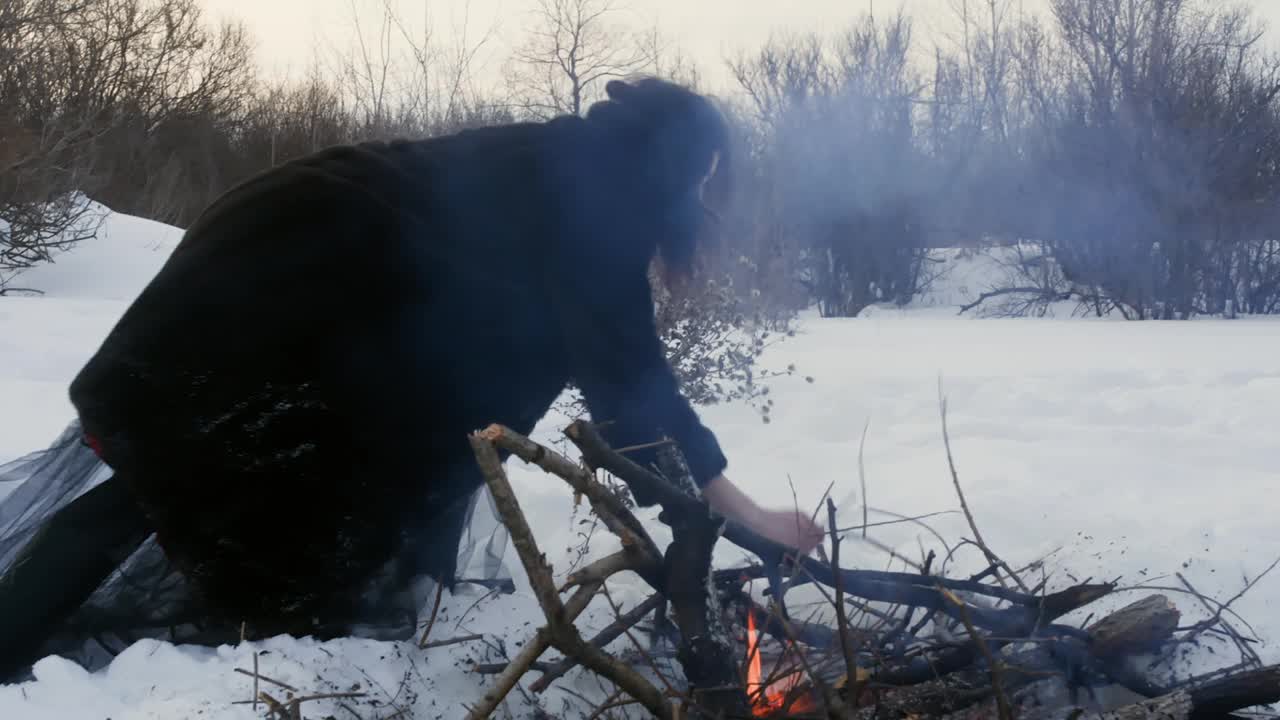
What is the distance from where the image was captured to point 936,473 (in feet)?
10.9

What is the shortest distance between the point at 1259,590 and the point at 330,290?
205 cm

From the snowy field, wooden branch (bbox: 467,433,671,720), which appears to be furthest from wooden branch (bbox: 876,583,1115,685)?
wooden branch (bbox: 467,433,671,720)

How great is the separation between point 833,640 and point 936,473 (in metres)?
1.55

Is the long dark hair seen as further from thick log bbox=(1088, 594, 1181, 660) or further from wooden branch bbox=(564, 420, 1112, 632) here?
thick log bbox=(1088, 594, 1181, 660)

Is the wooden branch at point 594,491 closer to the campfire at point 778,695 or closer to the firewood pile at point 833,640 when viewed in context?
the firewood pile at point 833,640

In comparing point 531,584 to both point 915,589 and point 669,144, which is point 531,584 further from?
point 669,144

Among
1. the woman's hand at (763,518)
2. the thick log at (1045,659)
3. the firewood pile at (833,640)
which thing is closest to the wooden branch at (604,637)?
the firewood pile at (833,640)

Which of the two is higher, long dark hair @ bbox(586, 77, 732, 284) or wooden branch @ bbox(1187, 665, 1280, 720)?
long dark hair @ bbox(586, 77, 732, 284)

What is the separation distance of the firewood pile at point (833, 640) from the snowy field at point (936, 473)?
0.68 ft

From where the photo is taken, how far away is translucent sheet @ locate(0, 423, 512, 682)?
6.14 feet

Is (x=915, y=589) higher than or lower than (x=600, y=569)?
lower

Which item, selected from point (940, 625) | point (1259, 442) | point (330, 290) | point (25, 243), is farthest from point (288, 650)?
point (25, 243)

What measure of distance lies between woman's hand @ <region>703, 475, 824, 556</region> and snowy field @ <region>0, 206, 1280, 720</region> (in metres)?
0.42

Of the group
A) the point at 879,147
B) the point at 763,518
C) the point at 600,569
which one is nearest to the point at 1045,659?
the point at 763,518
